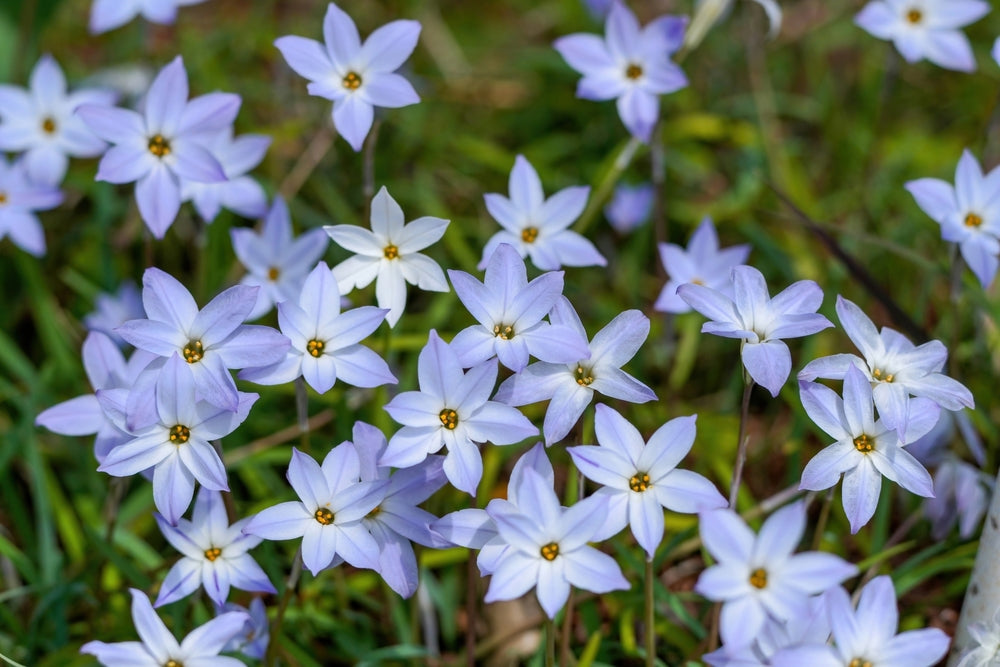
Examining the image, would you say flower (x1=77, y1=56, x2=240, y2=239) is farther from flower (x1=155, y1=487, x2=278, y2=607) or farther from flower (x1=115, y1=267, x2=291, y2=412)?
flower (x1=155, y1=487, x2=278, y2=607)

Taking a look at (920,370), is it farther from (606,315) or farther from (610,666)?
(606,315)

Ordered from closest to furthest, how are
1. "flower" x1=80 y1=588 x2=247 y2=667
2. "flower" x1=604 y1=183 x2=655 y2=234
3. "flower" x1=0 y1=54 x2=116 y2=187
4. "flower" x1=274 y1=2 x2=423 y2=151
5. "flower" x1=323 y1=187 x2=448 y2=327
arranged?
"flower" x1=80 y1=588 x2=247 y2=667 < "flower" x1=323 y1=187 x2=448 y2=327 < "flower" x1=274 y1=2 x2=423 y2=151 < "flower" x1=0 y1=54 x2=116 y2=187 < "flower" x1=604 y1=183 x2=655 y2=234

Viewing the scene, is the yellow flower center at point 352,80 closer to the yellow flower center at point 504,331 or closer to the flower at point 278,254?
the flower at point 278,254

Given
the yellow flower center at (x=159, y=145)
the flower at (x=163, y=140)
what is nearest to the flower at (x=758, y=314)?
the flower at (x=163, y=140)

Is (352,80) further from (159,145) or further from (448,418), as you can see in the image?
(448,418)

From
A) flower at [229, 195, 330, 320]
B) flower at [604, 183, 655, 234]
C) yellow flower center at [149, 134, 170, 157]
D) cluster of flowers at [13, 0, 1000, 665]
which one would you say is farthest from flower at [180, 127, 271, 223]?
flower at [604, 183, 655, 234]

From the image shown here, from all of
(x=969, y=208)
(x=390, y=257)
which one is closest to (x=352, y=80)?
(x=390, y=257)
